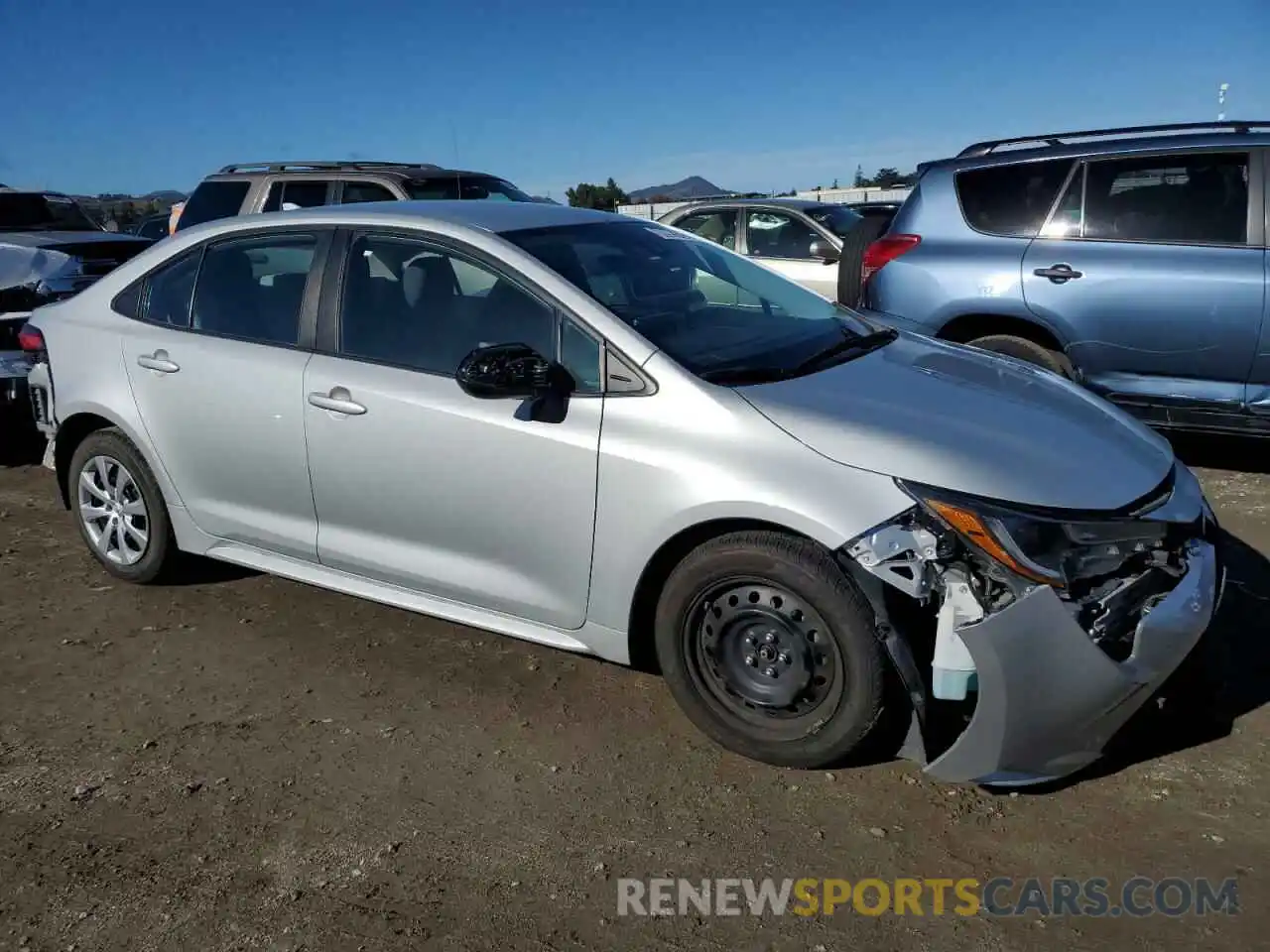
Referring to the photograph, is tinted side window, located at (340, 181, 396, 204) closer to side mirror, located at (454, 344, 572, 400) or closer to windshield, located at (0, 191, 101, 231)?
A: windshield, located at (0, 191, 101, 231)

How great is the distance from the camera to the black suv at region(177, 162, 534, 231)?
905 cm

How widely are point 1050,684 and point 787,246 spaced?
25.6ft

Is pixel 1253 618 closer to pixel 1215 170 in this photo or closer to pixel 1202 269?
pixel 1202 269

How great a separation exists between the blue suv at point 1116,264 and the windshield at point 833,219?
339cm

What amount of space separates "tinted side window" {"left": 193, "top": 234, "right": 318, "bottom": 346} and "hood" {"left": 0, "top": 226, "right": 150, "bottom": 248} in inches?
181

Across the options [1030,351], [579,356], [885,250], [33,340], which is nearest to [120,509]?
[33,340]

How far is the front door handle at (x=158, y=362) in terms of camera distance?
4.36 m

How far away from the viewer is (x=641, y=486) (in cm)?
325

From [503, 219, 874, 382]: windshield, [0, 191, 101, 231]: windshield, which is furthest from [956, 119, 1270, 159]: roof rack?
[0, 191, 101, 231]: windshield

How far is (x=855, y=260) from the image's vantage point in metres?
7.04

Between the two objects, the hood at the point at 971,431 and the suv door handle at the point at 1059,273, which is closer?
the hood at the point at 971,431

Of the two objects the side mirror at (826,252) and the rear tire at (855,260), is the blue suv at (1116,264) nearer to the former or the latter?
the rear tire at (855,260)

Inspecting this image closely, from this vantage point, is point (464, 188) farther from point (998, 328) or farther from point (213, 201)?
point (998, 328)

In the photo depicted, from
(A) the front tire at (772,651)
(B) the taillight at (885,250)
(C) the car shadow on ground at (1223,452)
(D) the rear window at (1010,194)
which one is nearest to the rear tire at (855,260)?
(B) the taillight at (885,250)
